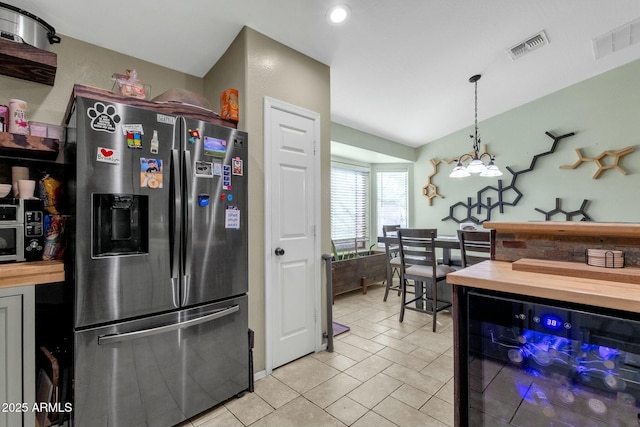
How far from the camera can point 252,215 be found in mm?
2178

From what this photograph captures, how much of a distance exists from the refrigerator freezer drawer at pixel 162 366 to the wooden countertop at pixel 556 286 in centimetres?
142

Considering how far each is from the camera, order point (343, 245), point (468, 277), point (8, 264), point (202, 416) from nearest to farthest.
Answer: point (468, 277)
point (8, 264)
point (202, 416)
point (343, 245)

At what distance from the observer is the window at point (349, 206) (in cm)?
506

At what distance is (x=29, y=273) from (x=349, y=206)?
4.37 metres

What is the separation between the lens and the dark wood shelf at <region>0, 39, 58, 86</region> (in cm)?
164

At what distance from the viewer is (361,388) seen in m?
2.05

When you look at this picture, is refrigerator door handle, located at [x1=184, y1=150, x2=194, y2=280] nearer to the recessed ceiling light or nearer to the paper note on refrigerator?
the paper note on refrigerator

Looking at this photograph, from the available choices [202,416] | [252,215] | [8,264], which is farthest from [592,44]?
[8,264]

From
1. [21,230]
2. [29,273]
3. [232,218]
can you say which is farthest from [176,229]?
[21,230]

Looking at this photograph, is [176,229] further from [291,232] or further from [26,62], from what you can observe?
[26,62]

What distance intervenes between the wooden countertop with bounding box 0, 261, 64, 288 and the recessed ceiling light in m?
2.31

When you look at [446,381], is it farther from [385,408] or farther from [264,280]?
[264,280]

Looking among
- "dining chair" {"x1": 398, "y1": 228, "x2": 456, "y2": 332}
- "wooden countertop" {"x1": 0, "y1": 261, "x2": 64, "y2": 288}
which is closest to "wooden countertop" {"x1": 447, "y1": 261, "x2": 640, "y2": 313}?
"dining chair" {"x1": 398, "y1": 228, "x2": 456, "y2": 332}

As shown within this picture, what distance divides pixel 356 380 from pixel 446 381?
0.65 m
